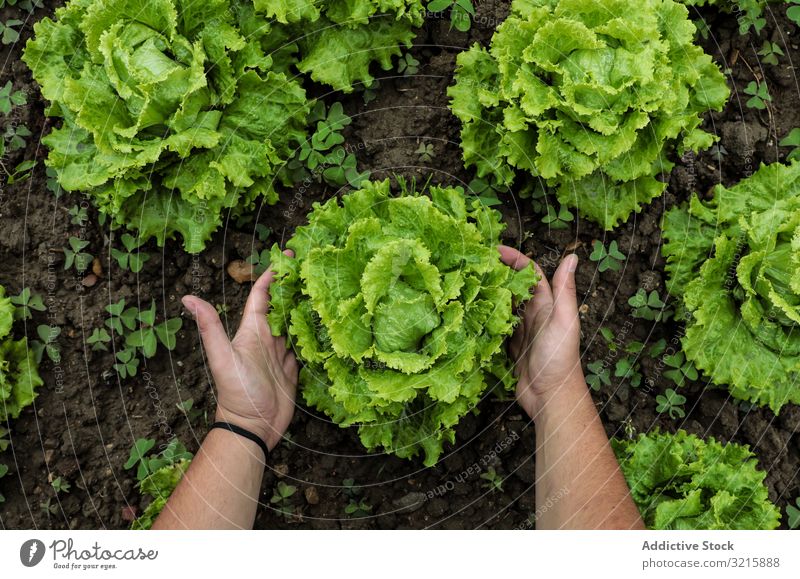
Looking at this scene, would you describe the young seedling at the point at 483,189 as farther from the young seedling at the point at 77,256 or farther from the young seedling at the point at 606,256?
the young seedling at the point at 77,256

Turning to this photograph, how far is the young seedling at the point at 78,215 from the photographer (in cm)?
570

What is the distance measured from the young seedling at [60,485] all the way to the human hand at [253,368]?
1551mm

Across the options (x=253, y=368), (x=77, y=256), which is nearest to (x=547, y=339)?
(x=253, y=368)

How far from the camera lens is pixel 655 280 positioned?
574 cm

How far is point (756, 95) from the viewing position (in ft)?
Result: 19.3

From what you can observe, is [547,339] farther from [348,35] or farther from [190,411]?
[190,411]

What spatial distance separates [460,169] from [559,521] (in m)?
3.05

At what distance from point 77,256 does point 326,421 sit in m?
2.64

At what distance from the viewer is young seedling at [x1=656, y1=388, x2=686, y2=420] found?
561cm

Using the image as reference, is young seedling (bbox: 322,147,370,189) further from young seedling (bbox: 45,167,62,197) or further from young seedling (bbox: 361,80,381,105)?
young seedling (bbox: 45,167,62,197)

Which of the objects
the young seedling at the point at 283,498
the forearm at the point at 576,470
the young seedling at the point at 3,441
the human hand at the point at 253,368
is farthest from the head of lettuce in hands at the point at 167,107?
the forearm at the point at 576,470

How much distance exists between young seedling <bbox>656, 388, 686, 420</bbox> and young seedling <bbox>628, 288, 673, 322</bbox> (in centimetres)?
65
